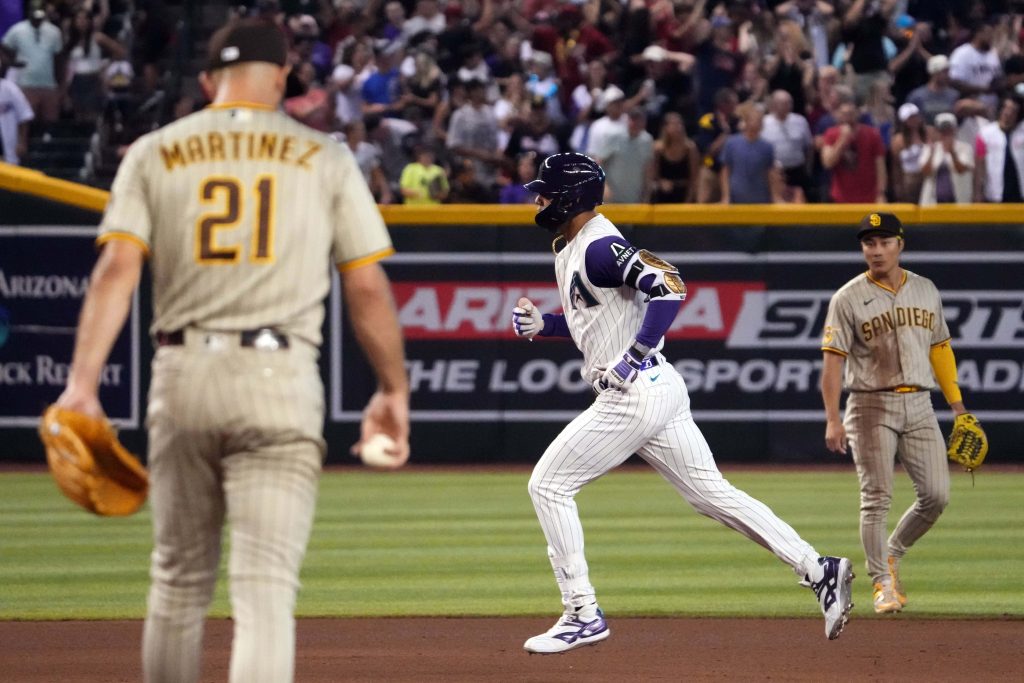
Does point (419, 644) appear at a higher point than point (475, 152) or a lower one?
lower

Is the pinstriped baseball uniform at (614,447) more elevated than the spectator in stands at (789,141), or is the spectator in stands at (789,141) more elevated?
the spectator in stands at (789,141)

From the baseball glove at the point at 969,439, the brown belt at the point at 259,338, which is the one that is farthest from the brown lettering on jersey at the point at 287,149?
the baseball glove at the point at 969,439

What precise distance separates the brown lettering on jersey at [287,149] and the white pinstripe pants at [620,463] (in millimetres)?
2939

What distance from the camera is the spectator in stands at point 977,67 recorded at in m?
18.5

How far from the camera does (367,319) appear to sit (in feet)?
14.3

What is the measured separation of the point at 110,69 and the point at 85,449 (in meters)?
16.6

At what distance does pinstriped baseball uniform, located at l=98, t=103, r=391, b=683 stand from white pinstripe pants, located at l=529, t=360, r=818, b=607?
108 inches

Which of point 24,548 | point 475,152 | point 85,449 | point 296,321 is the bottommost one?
point 24,548

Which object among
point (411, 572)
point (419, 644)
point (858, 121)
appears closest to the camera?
point (419, 644)

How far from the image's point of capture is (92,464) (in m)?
4.35

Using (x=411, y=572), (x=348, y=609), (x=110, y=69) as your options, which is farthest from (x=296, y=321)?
(x=110, y=69)

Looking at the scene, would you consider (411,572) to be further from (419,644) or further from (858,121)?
(858,121)

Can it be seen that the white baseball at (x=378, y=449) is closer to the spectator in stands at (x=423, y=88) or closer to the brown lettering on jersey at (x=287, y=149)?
the brown lettering on jersey at (x=287, y=149)

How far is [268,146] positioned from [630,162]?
1286cm
